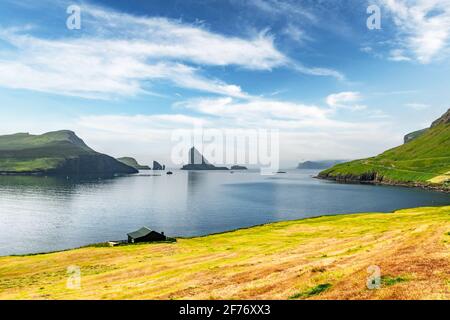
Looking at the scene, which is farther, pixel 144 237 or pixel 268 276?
pixel 144 237

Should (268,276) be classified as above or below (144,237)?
above

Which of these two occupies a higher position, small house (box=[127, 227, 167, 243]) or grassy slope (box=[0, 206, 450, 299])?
grassy slope (box=[0, 206, 450, 299])

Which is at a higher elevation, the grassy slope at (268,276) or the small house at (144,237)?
the grassy slope at (268,276)

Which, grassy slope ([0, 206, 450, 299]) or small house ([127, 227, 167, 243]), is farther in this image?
small house ([127, 227, 167, 243])

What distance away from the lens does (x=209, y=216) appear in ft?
548

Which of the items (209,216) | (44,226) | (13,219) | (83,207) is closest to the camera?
(44,226)

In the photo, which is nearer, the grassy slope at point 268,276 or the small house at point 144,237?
the grassy slope at point 268,276
